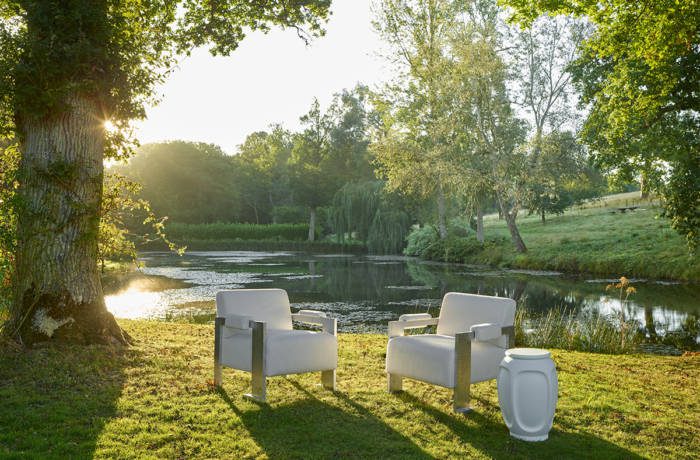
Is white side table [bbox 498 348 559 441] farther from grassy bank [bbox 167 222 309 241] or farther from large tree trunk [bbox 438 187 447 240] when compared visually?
grassy bank [bbox 167 222 309 241]

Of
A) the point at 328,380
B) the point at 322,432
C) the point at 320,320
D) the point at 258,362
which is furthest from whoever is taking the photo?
the point at 320,320

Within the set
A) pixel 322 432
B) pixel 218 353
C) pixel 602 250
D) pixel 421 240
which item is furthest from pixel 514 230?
pixel 322 432

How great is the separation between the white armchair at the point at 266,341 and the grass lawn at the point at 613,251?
17.2 meters

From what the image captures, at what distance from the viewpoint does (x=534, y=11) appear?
8891 millimetres

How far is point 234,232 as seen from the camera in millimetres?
46156

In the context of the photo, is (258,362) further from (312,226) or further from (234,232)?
(312,226)

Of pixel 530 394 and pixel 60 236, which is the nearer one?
pixel 530 394

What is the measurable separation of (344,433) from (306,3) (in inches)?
224

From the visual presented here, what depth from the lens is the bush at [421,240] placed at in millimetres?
30956

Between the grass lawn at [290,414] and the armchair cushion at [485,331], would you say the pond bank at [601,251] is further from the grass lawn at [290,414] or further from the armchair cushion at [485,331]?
the armchair cushion at [485,331]

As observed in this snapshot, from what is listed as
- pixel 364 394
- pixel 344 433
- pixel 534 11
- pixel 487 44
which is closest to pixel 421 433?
pixel 344 433

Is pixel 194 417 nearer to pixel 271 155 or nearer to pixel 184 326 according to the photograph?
pixel 184 326

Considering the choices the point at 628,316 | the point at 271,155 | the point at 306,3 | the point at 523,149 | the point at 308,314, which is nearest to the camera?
the point at 308,314

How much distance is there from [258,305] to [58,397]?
5.52ft
